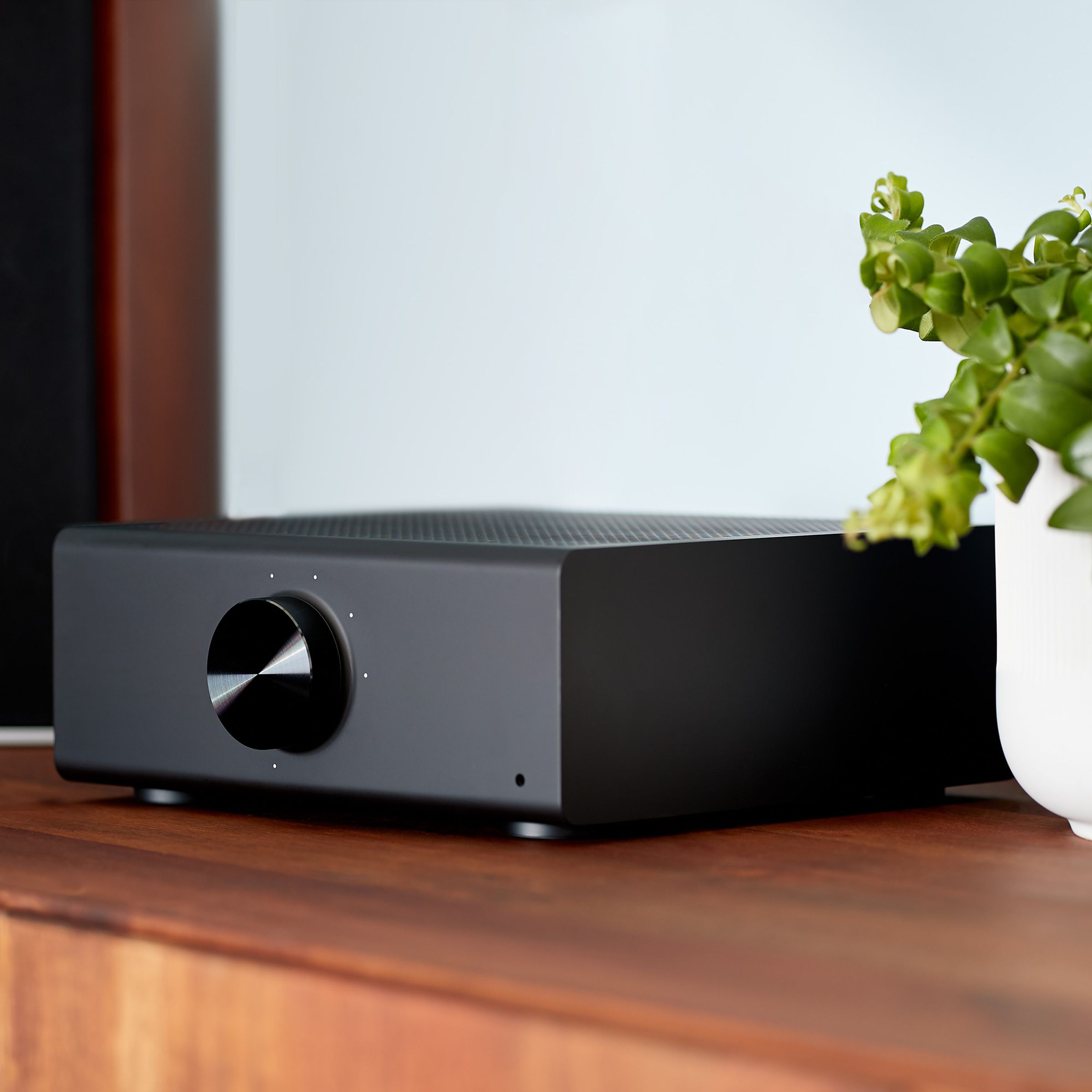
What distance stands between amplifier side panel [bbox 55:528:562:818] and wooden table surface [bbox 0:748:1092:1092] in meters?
0.03

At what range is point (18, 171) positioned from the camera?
1063 millimetres

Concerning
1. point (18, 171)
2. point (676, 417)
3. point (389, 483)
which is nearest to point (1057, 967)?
point (676, 417)

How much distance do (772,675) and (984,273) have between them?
0.20 m

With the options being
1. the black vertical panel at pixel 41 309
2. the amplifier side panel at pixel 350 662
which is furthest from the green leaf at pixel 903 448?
the black vertical panel at pixel 41 309

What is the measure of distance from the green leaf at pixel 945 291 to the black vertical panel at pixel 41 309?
66 centimetres

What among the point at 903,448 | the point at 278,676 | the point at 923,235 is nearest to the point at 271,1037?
the point at 278,676

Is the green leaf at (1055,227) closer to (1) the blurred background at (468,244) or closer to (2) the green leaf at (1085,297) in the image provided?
(2) the green leaf at (1085,297)

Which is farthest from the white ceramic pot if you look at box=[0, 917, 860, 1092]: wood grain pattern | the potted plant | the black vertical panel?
the black vertical panel

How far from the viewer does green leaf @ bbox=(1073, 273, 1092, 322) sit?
56 cm

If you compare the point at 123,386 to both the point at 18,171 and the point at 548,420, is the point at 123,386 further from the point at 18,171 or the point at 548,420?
the point at 548,420

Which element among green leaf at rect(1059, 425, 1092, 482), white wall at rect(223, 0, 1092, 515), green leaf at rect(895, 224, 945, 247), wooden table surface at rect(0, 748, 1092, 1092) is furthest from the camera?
white wall at rect(223, 0, 1092, 515)

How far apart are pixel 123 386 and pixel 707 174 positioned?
0.46 m

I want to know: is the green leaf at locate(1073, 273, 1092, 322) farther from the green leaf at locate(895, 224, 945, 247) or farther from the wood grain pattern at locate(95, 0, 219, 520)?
the wood grain pattern at locate(95, 0, 219, 520)

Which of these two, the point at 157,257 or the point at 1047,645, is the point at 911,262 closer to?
the point at 1047,645
